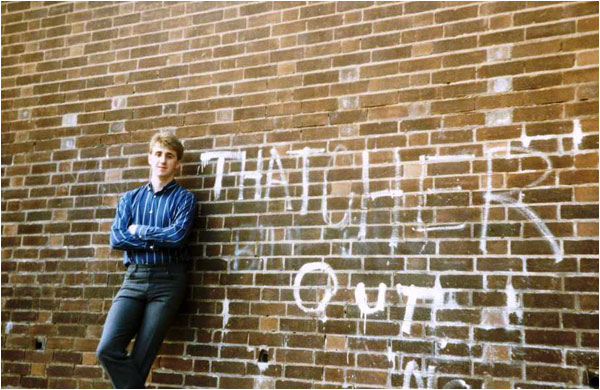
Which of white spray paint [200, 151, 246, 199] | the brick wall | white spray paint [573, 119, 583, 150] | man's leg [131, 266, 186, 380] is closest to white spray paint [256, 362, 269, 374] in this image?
the brick wall

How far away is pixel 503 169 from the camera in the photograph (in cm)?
361

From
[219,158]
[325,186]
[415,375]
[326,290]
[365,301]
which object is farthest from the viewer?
[219,158]

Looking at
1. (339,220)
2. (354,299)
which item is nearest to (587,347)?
(354,299)

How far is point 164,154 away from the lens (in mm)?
4207

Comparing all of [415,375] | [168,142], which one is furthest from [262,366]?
[168,142]

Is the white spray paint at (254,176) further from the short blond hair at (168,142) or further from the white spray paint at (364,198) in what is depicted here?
the white spray paint at (364,198)

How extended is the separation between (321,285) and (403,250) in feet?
1.91

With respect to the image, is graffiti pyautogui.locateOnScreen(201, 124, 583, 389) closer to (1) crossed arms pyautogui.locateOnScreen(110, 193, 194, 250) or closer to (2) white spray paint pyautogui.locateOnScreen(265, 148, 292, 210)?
(2) white spray paint pyautogui.locateOnScreen(265, 148, 292, 210)

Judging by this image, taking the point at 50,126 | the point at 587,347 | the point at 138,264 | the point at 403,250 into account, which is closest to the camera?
the point at 587,347

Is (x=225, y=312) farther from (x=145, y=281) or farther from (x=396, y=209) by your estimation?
(x=396, y=209)

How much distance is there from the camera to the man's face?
4199 millimetres

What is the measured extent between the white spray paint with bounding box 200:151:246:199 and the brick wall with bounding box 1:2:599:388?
14 mm

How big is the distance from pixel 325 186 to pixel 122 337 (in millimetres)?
1666

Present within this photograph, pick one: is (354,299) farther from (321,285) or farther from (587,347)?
(587,347)
